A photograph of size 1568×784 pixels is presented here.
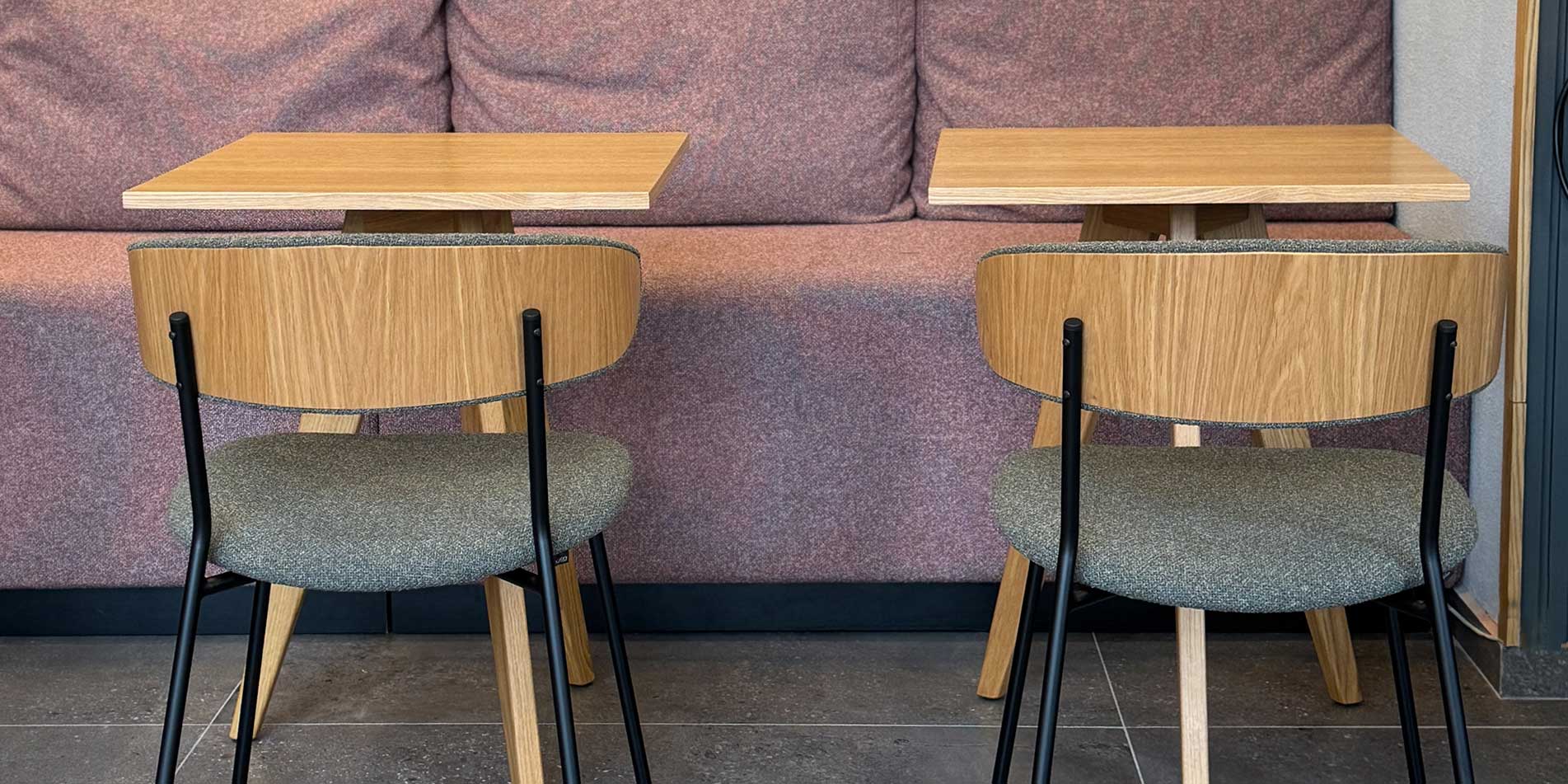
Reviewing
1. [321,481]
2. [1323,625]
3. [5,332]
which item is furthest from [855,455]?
[5,332]

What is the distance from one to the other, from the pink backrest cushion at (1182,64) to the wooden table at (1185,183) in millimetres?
538

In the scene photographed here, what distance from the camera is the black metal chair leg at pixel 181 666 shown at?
4.36 feet

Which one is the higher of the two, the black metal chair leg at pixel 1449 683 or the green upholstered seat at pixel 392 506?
the green upholstered seat at pixel 392 506

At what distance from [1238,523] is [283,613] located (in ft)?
3.75

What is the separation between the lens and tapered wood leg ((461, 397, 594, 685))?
5.93 ft

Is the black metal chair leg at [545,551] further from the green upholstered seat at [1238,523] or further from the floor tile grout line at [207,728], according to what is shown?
the floor tile grout line at [207,728]

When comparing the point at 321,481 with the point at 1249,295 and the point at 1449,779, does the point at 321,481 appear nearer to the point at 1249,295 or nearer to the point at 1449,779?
the point at 1249,295

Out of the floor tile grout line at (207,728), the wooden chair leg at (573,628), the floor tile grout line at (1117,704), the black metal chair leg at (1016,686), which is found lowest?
the floor tile grout line at (1117,704)

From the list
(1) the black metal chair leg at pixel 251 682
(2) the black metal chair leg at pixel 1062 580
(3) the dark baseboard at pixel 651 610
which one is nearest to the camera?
(2) the black metal chair leg at pixel 1062 580

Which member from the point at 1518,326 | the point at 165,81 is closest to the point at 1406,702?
the point at 1518,326

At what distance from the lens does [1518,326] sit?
6.05 ft

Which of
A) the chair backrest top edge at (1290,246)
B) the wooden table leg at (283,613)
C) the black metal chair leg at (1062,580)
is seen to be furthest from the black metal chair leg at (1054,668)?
the wooden table leg at (283,613)

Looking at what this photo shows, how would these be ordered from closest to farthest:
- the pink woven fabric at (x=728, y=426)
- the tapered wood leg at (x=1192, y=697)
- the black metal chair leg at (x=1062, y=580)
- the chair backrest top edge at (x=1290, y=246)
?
the chair backrest top edge at (x=1290, y=246)
the black metal chair leg at (x=1062, y=580)
the tapered wood leg at (x=1192, y=697)
the pink woven fabric at (x=728, y=426)

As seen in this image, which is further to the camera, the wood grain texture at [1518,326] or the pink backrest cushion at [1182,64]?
the pink backrest cushion at [1182,64]
